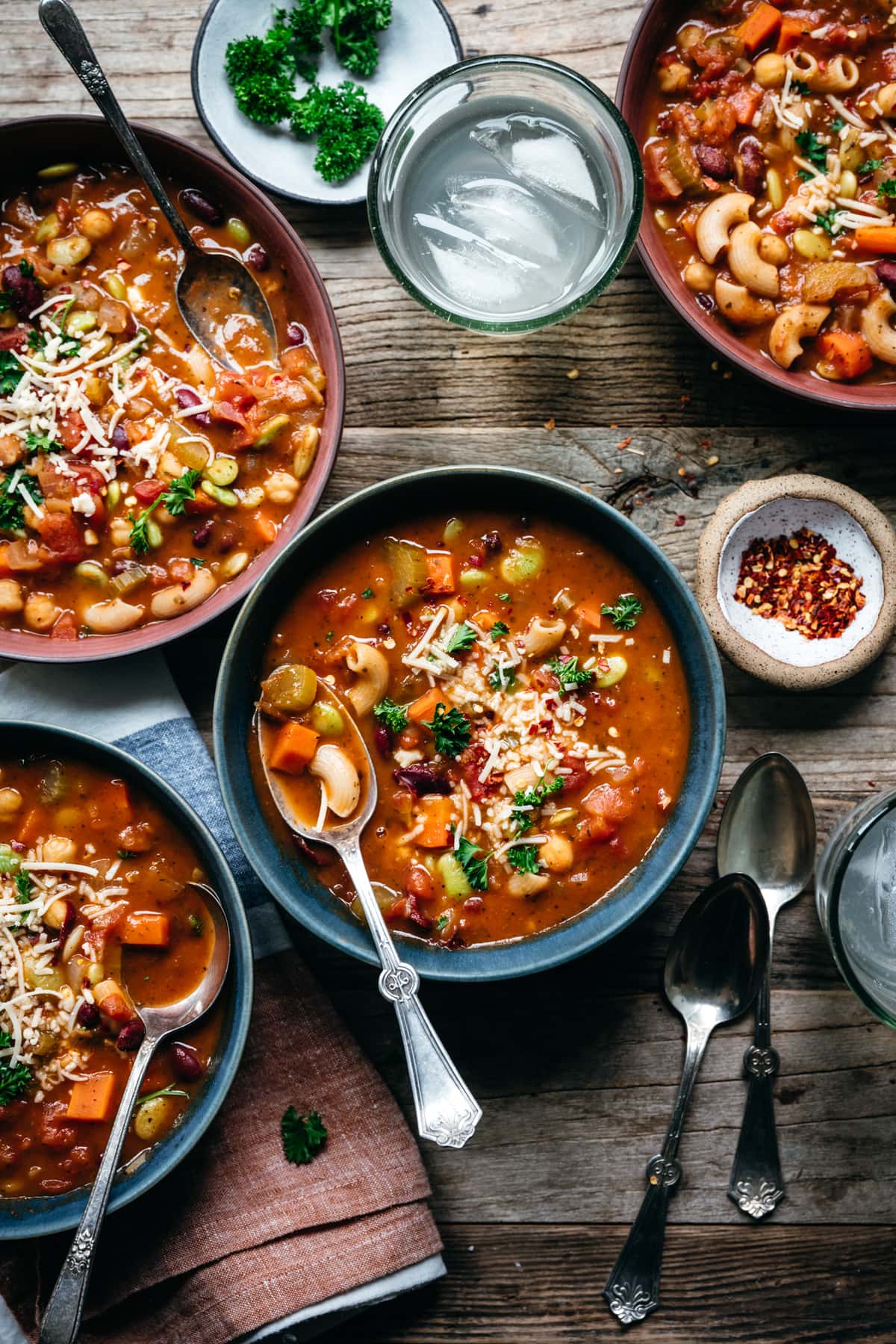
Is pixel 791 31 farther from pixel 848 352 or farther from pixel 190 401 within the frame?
pixel 190 401

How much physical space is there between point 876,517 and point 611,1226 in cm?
232

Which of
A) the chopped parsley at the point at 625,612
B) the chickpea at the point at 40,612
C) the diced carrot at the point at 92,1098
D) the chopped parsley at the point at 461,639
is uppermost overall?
the chickpea at the point at 40,612

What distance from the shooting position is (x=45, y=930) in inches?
112

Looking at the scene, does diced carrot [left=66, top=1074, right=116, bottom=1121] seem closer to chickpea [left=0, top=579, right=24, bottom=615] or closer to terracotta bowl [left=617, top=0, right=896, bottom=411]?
chickpea [left=0, top=579, right=24, bottom=615]

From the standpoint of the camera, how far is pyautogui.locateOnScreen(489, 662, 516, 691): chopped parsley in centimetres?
282

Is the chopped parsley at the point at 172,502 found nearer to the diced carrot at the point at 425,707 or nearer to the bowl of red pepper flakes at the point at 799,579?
the diced carrot at the point at 425,707

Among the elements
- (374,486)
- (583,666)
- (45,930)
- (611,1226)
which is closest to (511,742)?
(583,666)

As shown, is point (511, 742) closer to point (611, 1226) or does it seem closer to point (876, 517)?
point (876, 517)

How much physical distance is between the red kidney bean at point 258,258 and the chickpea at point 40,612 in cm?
114

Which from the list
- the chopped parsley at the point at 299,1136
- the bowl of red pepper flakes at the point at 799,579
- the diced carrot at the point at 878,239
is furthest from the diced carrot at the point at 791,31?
the chopped parsley at the point at 299,1136

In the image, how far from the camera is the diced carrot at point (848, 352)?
2955 mm

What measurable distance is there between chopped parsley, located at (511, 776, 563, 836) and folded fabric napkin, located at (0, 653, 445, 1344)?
0.81m

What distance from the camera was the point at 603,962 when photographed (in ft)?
10.4

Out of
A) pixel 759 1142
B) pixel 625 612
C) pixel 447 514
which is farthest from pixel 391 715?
pixel 759 1142
